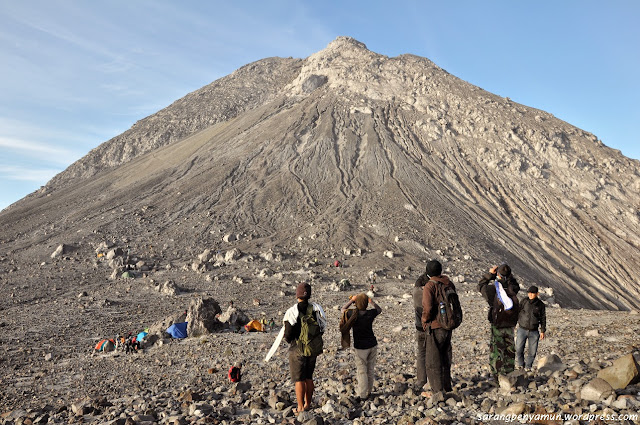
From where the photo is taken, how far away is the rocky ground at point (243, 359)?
5.65 meters

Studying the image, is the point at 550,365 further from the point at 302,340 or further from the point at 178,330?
the point at 178,330

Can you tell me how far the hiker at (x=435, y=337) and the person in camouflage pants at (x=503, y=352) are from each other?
105cm

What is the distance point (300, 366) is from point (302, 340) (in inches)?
13.4

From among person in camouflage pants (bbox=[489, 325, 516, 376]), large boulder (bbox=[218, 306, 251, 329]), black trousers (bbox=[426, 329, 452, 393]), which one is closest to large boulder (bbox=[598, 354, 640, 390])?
person in camouflage pants (bbox=[489, 325, 516, 376])

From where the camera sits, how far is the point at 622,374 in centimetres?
538

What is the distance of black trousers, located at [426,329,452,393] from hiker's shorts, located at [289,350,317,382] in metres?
1.57

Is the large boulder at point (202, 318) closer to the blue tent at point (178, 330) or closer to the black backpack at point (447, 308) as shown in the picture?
the blue tent at point (178, 330)

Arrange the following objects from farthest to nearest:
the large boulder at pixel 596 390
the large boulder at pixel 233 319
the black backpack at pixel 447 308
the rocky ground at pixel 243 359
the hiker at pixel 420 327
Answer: the large boulder at pixel 233 319 → the hiker at pixel 420 327 → the black backpack at pixel 447 308 → the rocky ground at pixel 243 359 → the large boulder at pixel 596 390

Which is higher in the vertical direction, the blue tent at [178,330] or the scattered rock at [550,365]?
the blue tent at [178,330]

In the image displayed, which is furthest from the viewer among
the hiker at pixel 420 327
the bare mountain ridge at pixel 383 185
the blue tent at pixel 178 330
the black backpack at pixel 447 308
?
the bare mountain ridge at pixel 383 185

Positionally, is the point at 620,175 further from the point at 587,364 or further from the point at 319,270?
the point at 587,364

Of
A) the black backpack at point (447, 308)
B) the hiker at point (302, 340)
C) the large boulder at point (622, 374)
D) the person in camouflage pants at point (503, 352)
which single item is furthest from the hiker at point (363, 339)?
the large boulder at point (622, 374)

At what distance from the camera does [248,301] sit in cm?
1950

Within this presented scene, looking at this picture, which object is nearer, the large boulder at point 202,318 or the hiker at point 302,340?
the hiker at point 302,340
